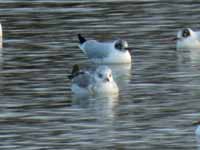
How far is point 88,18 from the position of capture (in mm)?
27734

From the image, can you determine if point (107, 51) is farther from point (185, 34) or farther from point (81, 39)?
point (185, 34)

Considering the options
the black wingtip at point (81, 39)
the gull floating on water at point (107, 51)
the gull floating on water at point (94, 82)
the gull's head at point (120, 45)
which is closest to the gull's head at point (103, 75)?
the gull floating on water at point (94, 82)

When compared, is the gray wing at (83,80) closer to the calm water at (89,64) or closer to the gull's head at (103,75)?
the gull's head at (103,75)

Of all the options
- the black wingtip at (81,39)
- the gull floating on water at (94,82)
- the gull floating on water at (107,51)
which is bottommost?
the gull floating on water at (94,82)

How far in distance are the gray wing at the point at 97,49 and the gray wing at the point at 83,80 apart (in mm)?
3342

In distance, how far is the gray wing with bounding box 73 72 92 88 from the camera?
63.5 ft

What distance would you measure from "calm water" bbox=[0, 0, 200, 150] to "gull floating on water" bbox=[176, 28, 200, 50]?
0.96 ft

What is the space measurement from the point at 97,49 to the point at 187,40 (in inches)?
84.7

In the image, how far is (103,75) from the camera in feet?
62.8

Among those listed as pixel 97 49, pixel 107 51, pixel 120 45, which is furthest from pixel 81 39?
pixel 120 45

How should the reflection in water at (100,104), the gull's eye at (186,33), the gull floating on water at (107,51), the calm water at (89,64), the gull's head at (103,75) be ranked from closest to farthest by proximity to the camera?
the calm water at (89,64), the reflection in water at (100,104), the gull's head at (103,75), the gull floating on water at (107,51), the gull's eye at (186,33)

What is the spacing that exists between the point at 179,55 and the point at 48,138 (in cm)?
824

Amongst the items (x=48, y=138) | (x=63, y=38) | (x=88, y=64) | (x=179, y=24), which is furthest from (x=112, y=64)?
(x=48, y=138)

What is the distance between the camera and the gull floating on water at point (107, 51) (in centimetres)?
2266
